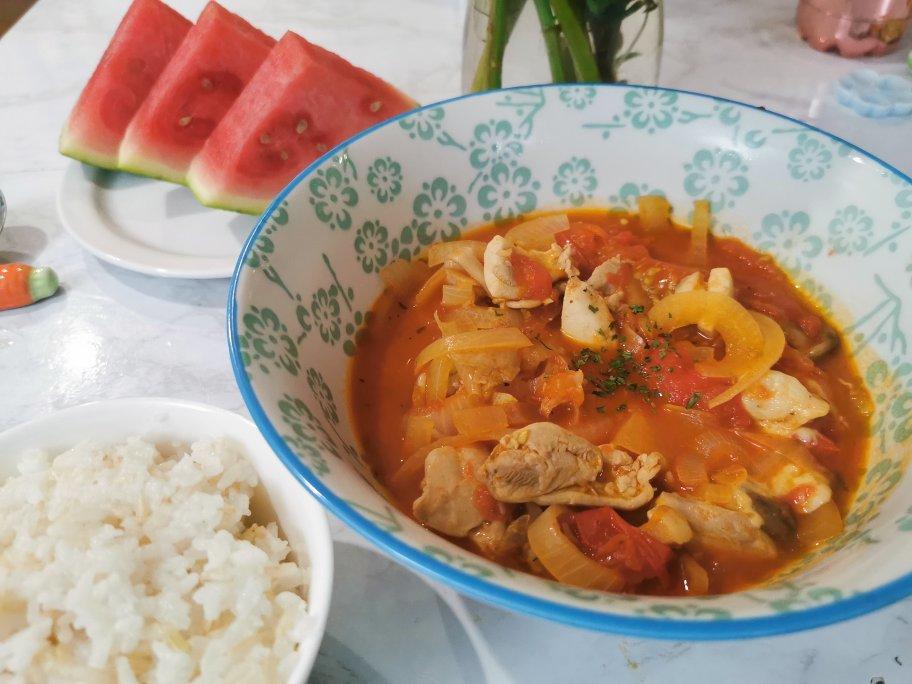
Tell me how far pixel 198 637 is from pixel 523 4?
78.3 inches

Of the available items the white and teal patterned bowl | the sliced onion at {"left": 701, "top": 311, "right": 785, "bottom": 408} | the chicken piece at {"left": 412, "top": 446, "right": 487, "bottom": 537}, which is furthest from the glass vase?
the chicken piece at {"left": 412, "top": 446, "right": 487, "bottom": 537}

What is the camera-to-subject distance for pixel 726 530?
150 cm

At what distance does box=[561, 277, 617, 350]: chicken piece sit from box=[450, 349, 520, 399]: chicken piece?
8.6 inches

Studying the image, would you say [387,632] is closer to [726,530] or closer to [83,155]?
[726,530]

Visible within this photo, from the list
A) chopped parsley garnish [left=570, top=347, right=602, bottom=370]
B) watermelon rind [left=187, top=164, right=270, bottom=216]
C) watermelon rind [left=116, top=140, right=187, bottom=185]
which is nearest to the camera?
chopped parsley garnish [left=570, top=347, right=602, bottom=370]

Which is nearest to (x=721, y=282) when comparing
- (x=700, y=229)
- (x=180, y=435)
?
(x=700, y=229)

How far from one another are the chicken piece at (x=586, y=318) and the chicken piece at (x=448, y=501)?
0.56 m

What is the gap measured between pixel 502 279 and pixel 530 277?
11 centimetres

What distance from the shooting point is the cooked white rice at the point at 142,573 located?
1.24 m

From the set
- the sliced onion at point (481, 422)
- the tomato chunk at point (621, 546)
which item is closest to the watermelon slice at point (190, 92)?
the sliced onion at point (481, 422)

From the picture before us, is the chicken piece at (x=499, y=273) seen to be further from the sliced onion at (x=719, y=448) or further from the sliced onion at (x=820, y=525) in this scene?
the sliced onion at (x=820, y=525)

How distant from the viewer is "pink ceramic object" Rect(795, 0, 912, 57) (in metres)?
3.25

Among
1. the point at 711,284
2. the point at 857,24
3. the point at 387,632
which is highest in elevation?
the point at 857,24

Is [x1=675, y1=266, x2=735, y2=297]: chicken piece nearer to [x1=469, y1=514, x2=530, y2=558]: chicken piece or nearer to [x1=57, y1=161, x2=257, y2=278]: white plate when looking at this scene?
[x1=469, y1=514, x2=530, y2=558]: chicken piece
